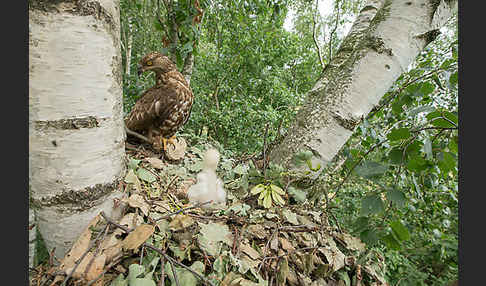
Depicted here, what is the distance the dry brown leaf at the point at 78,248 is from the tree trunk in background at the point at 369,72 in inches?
22.1

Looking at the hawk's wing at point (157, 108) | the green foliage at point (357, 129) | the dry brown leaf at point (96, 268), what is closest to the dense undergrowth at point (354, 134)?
the green foliage at point (357, 129)

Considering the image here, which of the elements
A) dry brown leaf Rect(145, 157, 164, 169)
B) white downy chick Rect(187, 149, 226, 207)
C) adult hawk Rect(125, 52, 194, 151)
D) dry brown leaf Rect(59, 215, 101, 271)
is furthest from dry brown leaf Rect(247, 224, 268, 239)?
adult hawk Rect(125, 52, 194, 151)

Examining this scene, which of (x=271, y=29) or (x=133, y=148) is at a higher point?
(x=271, y=29)

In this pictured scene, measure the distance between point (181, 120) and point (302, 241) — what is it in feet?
2.44

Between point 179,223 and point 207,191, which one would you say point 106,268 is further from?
point 207,191

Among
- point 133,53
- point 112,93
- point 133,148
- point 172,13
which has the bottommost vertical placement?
point 133,53

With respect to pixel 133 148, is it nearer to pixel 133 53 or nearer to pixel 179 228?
pixel 179 228

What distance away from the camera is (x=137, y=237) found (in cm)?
41

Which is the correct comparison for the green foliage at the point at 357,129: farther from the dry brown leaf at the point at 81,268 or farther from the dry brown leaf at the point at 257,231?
the dry brown leaf at the point at 81,268

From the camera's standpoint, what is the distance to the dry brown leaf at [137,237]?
41 cm

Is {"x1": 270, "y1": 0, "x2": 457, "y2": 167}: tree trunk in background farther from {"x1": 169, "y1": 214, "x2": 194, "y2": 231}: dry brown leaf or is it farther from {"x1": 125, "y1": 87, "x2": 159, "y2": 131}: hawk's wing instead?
{"x1": 125, "y1": 87, "x2": 159, "y2": 131}: hawk's wing

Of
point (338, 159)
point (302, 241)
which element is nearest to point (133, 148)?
point (302, 241)

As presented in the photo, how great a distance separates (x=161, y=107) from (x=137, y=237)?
686 mm

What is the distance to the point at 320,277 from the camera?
1.69 ft
